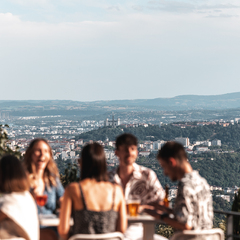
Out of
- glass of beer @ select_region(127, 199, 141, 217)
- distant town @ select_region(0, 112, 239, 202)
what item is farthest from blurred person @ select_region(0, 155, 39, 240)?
distant town @ select_region(0, 112, 239, 202)

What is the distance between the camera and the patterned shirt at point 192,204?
3.06 m

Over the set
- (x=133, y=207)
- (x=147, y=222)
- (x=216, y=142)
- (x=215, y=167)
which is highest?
(x=133, y=207)

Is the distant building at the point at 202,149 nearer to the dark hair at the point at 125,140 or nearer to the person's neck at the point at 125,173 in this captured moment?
the person's neck at the point at 125,173

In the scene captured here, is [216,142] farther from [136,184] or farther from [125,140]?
[125,140]

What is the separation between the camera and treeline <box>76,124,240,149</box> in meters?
101

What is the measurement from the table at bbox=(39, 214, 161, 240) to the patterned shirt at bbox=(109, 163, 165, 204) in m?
0.27

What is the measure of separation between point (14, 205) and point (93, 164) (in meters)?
0.51

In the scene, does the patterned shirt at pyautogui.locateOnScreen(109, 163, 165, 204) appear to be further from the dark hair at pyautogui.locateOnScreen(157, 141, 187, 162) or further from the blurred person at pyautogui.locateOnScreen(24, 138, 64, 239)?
the dark hair at pyautogui.locateOnScreen(157, 141, 187, 162)

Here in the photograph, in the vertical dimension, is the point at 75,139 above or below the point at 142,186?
below

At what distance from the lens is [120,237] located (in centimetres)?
280

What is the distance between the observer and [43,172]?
3766 millimetres

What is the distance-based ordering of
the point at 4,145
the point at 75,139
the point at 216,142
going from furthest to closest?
the point at 75,139
the point at 216,142
the point at 4,145

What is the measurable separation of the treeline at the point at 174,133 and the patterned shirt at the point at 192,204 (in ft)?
312

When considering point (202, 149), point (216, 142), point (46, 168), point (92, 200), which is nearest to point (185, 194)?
point (92, 200)
